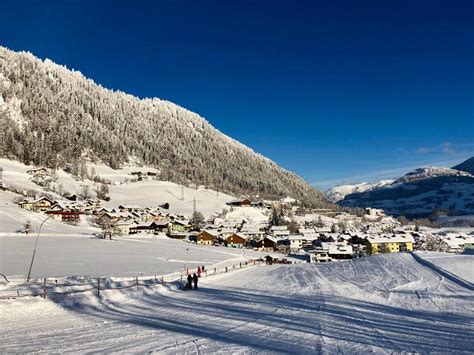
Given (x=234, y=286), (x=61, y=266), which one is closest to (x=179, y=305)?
(x=234, y=286)

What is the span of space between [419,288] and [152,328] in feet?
50.8

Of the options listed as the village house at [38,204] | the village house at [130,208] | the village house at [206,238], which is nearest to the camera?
the village house at [206,238]

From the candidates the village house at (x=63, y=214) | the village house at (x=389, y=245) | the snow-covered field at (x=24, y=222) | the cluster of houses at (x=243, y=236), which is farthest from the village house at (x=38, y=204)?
the village house at (x=389, y=245)

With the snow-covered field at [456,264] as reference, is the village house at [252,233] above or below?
above

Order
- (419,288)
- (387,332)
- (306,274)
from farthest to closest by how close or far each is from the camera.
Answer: (306,274)
(419,288)
(387,332)

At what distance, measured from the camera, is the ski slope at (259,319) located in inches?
456

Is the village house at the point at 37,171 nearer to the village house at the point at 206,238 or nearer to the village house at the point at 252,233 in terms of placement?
the village house at the point at 252,233

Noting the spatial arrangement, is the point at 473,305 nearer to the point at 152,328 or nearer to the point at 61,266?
the point at 152,328

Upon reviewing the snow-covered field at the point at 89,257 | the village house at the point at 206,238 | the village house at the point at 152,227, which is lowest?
the snow-covered field at the point at 89,257

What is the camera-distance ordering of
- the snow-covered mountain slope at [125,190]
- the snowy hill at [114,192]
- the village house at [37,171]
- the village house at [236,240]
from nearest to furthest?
1. the snowy hill at [114,192]
2. the village house at [236,240]
3. the snow-covered mountain slope at [125,190]
4. the village house at [37,171]

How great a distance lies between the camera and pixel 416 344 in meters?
11.6

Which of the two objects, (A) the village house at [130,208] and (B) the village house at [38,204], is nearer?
(B) the village house at [38,204]

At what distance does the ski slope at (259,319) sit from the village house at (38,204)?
92.0 m

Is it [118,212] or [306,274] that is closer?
[306,274]
